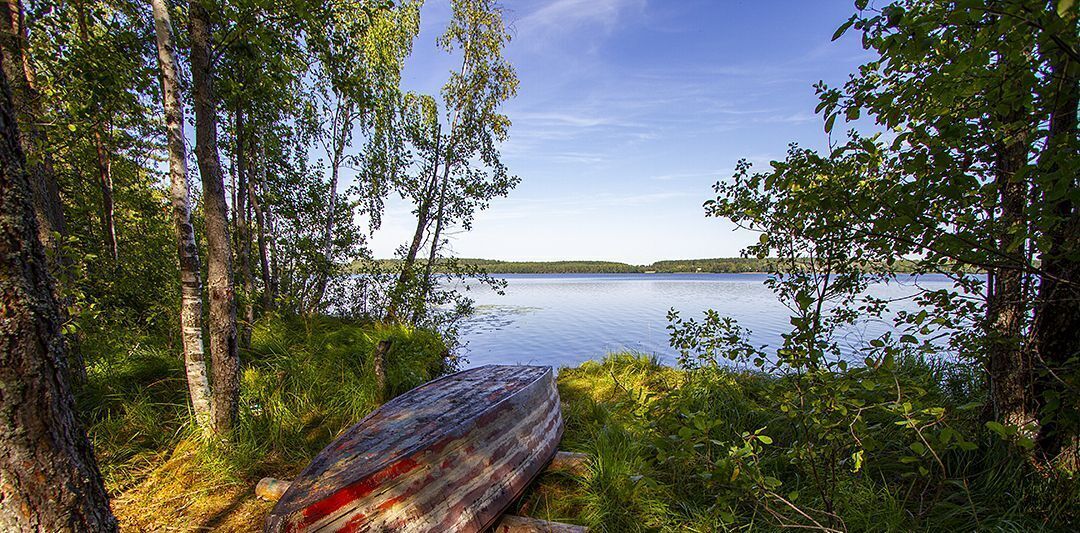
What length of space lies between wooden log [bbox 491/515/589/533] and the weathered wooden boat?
126 millimetres

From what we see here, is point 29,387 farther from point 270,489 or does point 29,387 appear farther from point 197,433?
point 197,433

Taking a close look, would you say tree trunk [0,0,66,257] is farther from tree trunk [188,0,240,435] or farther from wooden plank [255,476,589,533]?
wooden plank [255,476,589,533]

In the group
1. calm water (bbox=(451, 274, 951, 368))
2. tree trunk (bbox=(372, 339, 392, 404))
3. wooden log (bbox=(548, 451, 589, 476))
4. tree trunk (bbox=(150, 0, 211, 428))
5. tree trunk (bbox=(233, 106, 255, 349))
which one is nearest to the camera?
tree trunk (bbox=(150, 0, 211, 428))

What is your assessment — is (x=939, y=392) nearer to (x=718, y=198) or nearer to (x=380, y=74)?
(x=718, y=198)

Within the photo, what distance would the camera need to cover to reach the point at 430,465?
2.65m

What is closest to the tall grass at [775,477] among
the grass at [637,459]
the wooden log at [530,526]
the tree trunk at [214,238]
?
the grass at [637,459]

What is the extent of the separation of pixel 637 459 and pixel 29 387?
13.6ft

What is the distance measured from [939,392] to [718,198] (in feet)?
14.0

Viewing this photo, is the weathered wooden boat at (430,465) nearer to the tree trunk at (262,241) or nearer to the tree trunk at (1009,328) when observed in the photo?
the tree trunk at (1009,328)

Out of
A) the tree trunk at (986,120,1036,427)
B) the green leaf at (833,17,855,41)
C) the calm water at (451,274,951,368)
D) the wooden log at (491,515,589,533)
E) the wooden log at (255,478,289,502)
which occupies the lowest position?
the calm water at (451,274,951,368)

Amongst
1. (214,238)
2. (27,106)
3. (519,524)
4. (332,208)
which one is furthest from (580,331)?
(27,106)

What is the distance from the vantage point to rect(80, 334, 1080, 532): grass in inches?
101

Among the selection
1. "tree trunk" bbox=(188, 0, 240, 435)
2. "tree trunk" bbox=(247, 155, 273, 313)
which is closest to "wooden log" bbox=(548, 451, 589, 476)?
"tree trunk" bbox=(188, 0, 240, 435)

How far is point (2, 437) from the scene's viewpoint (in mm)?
1761
